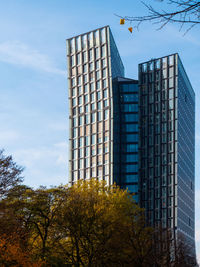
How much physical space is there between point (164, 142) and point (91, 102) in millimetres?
24484

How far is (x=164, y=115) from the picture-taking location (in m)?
135

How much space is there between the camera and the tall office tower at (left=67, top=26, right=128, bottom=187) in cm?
13175

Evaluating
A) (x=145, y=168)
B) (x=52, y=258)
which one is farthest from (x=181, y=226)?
(x=52, y=258)

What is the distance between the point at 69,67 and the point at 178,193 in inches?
1969

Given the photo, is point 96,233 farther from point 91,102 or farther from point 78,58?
point 78,58

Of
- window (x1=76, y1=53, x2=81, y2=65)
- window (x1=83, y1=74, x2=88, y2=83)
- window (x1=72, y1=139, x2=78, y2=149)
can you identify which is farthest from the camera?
window (x1=76, y1=53, x2=81, y2=65)

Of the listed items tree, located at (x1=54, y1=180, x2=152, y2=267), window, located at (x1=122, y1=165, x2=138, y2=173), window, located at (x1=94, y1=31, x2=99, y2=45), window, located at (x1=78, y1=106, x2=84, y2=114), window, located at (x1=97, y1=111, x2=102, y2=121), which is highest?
window, located at (x1=94, y1=31, x2=99, y2=45)

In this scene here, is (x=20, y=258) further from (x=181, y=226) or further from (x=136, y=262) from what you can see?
(x=181, y=226)

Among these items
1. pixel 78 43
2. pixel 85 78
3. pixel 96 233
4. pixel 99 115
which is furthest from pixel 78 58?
pixel 96 233

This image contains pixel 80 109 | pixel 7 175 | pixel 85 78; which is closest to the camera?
pixel 7 175

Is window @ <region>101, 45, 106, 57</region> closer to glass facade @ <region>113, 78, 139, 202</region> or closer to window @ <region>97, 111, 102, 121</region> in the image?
glass facade @ <region>113, 78, 139, 202</region>

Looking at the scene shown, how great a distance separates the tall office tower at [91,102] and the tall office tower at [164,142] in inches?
467

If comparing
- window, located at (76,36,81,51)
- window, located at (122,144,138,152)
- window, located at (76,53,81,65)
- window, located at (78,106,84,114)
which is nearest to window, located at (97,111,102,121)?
window, located at (78,106,84,114)

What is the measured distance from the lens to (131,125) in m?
142
